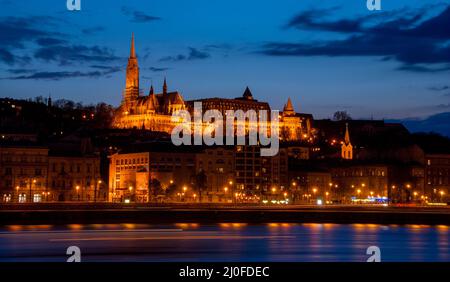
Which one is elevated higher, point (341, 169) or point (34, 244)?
point (341, 169)

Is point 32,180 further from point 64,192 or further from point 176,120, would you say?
point 176,120

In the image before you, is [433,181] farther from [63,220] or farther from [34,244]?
[34,244]

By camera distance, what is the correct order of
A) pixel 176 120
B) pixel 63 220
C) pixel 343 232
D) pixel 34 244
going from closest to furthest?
pixel 34 244, pixel 343 232, pixel 63 220, pixel 176 120

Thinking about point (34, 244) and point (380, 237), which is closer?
point (34, 244)

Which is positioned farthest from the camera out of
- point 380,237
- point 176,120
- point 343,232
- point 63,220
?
point 176,120

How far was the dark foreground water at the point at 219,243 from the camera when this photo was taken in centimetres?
4375

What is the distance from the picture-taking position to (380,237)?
5759 cm

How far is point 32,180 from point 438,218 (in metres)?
46.5

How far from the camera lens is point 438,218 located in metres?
73.7

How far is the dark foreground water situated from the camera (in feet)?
144

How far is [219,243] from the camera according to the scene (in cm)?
4962
